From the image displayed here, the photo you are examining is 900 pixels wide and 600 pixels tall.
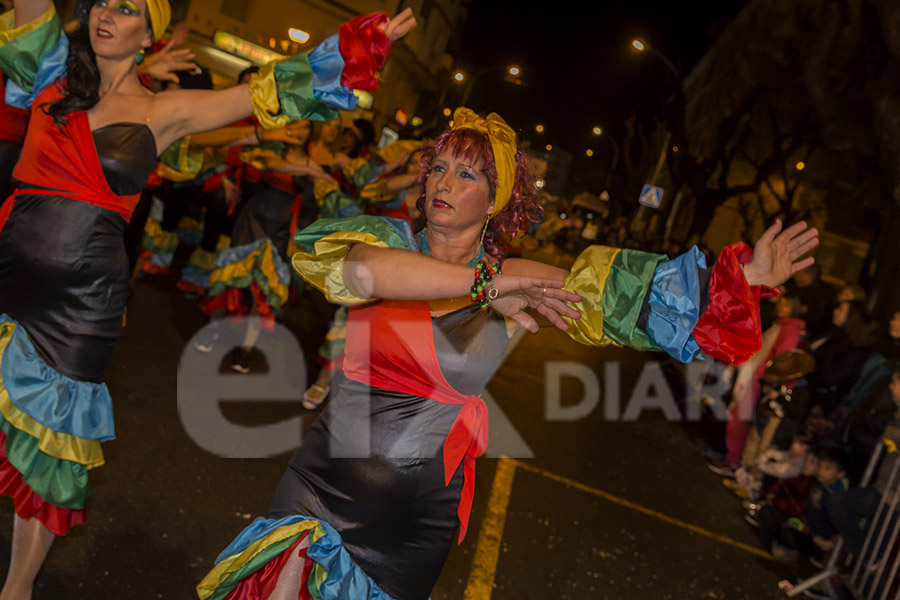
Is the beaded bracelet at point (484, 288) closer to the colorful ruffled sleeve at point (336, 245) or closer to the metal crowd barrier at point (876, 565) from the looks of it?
the colorful ruffled sleeve at point (336, 245)

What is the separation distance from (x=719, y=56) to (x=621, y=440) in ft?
114

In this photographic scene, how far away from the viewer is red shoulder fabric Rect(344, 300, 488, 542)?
217 cm

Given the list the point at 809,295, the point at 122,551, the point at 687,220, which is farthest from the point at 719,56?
the point at 122,551

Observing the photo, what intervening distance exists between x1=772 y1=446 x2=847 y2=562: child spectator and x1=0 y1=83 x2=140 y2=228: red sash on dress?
17.2 feet

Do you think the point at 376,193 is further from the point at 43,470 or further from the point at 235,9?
the point at 235,9

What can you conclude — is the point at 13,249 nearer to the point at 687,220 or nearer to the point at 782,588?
the point at 782,588

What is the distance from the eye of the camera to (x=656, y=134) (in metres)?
35.8

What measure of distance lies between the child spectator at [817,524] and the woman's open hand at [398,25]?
4.73m

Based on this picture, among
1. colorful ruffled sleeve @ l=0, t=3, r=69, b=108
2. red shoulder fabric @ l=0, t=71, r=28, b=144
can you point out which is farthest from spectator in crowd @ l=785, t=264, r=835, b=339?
colorful ruffled sleeve @ l=0, t=3, r=69, b=108

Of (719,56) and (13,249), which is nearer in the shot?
(13,249)

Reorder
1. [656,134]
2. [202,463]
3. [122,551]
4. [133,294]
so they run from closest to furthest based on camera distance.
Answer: [122,551], [202,463], [133,294], [656,134]

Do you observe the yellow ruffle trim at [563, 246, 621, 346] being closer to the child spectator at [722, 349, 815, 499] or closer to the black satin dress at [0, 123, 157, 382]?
the black satin dress at [0, 123, 157, 382]

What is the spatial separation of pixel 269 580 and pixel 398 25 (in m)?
1.90

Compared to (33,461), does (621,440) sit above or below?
below
